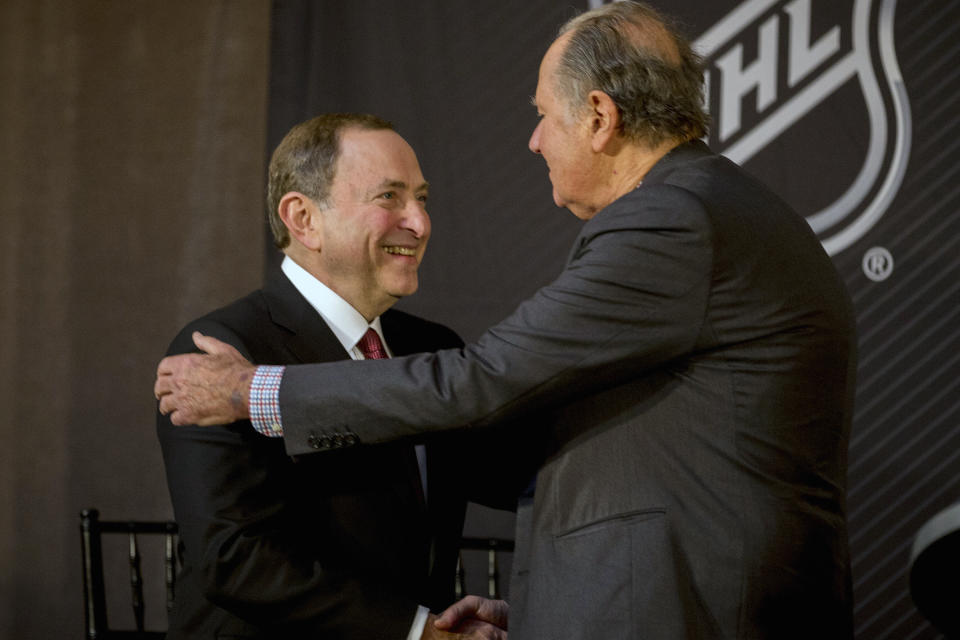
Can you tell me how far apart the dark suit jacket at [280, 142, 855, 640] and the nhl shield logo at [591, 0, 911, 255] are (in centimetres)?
172

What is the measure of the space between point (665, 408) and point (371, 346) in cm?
78

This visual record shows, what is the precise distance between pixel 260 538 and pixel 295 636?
0.19 metres

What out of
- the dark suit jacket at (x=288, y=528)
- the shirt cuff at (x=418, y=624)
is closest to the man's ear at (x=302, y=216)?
the dark suit jacket at (x=288, y=528)

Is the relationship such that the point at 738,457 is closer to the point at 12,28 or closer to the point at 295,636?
the point at 295,636

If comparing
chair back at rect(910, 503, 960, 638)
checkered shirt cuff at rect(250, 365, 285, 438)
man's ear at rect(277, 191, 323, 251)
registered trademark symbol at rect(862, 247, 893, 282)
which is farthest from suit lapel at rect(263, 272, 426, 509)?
registered trademark symbol at rect(862, 247, 893, 282)

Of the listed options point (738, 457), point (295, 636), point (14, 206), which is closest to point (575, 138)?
point (738, 457)

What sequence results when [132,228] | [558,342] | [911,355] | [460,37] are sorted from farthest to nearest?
[132,228] < [460,37] < [911,355] < [558,342]

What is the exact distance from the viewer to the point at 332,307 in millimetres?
2076

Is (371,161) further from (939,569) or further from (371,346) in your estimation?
(939,569)

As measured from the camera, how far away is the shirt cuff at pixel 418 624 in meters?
1.77

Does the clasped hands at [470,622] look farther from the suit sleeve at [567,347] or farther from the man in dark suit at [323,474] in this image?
the suit sleeve at [567,347]

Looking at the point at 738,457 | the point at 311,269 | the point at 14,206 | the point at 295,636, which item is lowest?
the point at 295,636

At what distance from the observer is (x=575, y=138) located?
172cm

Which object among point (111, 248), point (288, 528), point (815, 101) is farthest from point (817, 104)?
point (111, 248)
